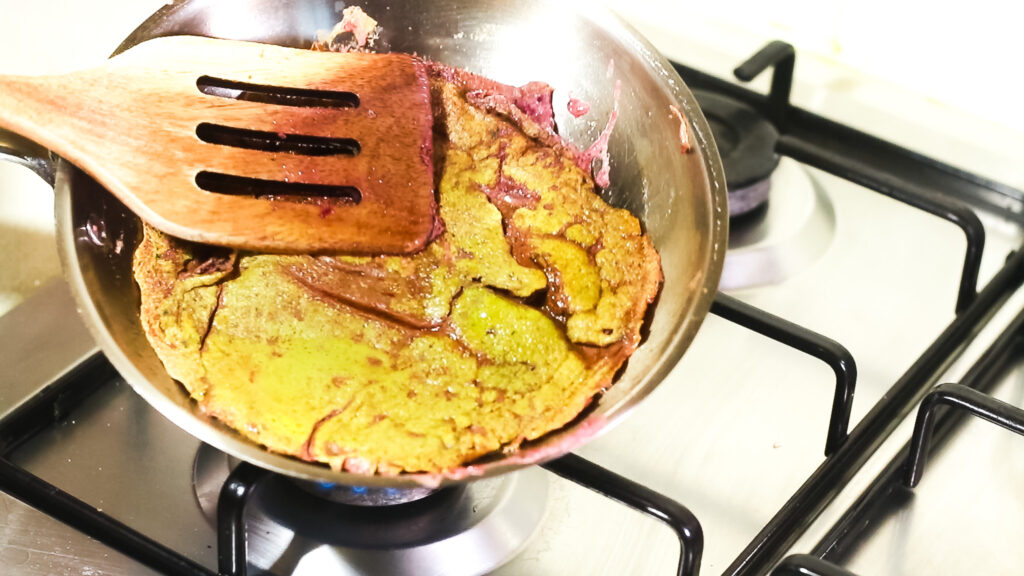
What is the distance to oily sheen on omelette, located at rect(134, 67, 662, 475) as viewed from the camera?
0.68 meters

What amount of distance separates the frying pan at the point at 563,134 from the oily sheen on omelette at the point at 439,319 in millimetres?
21

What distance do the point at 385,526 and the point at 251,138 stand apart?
296mm

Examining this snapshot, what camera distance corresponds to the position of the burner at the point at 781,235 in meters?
0.97

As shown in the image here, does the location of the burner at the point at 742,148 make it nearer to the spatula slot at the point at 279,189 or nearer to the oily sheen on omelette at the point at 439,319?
the oily sheen on omelette at the point at 439,319

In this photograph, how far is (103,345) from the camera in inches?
24.9

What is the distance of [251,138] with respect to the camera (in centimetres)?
77

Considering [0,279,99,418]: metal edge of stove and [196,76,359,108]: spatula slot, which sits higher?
[196,76,359,108]: spatula slot

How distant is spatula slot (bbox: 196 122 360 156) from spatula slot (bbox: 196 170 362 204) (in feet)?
0.10

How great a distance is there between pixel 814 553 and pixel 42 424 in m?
0.58

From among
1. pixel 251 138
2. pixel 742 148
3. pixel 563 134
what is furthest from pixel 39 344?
pixel 742 148

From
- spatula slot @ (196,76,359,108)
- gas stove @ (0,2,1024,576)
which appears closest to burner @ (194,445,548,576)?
gas stove @ (0,2,1024,576)

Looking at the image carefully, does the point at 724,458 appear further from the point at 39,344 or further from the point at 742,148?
the point at 39,344

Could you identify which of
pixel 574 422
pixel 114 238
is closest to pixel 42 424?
pixel 114 238

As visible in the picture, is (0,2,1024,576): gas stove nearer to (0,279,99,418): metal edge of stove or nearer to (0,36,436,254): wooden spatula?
(0,279,99,418): metal edge of stove
